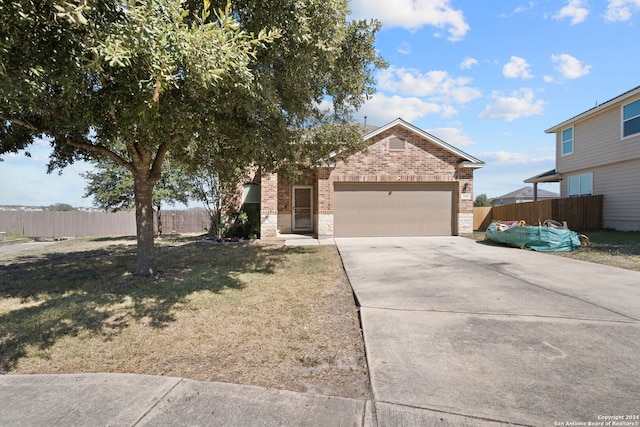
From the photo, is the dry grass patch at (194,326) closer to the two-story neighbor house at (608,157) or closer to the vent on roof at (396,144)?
the vent on roof at (396,144)

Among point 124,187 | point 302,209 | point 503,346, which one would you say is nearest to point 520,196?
point 302,209

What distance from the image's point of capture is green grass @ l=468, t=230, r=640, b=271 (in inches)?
337

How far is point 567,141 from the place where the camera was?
756 inches

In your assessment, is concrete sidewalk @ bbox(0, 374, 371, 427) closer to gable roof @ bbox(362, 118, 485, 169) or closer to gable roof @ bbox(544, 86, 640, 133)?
gable roof @ bbox(362, 118, 485, 169)

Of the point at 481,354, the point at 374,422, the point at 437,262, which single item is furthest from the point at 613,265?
the point at 374,422

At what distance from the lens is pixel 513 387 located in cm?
293

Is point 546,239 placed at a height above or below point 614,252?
above

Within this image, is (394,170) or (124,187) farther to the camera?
(124,187)

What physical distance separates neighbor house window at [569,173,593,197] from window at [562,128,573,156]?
4.73 ft

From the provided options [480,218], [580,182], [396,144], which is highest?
[396,144]

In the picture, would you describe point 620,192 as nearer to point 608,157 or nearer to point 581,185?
point 608,157

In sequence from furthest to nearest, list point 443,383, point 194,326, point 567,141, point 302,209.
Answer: point 567,141 → point 302,209 → point 194,326 → point 443,383

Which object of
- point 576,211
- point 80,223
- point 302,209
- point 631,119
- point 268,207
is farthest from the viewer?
point 80,223

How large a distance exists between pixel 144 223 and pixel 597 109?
19.6 m
